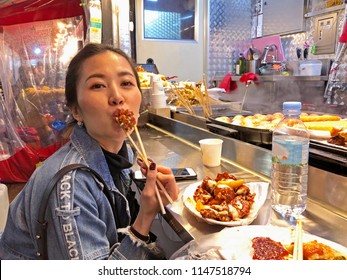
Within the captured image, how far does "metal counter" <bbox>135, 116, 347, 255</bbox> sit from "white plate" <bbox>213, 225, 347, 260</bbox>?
76 millimetres

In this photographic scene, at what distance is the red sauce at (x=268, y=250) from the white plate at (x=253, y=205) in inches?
4.2

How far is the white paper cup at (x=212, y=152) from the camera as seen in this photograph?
1.55 metres

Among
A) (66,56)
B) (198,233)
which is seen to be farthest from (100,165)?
(66,56)

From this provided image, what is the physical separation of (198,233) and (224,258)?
0.17 metres

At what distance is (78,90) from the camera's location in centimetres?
105

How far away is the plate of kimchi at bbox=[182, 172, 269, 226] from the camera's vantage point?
3.05 feet

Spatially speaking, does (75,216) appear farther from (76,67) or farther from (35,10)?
(35,10)

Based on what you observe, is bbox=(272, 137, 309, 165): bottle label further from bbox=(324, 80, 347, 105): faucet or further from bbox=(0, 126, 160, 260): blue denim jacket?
bbox=(324, 80, 347, 105): faucet

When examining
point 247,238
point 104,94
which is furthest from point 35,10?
point 247,238

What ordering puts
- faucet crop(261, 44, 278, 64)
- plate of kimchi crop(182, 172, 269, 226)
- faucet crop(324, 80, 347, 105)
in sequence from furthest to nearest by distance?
faucet crop(261, 44, 278, 64) < faucet crop(324, 80, 347, 105) < plate of kimchi crop(182, 172, 269, 226)

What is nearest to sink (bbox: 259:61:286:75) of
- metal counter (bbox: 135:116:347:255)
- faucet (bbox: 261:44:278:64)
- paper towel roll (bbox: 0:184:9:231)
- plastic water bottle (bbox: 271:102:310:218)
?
faucet (bbox: 261:44:278:64)

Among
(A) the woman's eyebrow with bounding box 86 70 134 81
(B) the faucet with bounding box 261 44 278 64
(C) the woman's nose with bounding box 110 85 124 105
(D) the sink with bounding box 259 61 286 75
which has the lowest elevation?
(C) the woman's nose with bounding box 110 85 124 105

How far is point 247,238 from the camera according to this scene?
0.83 meters
